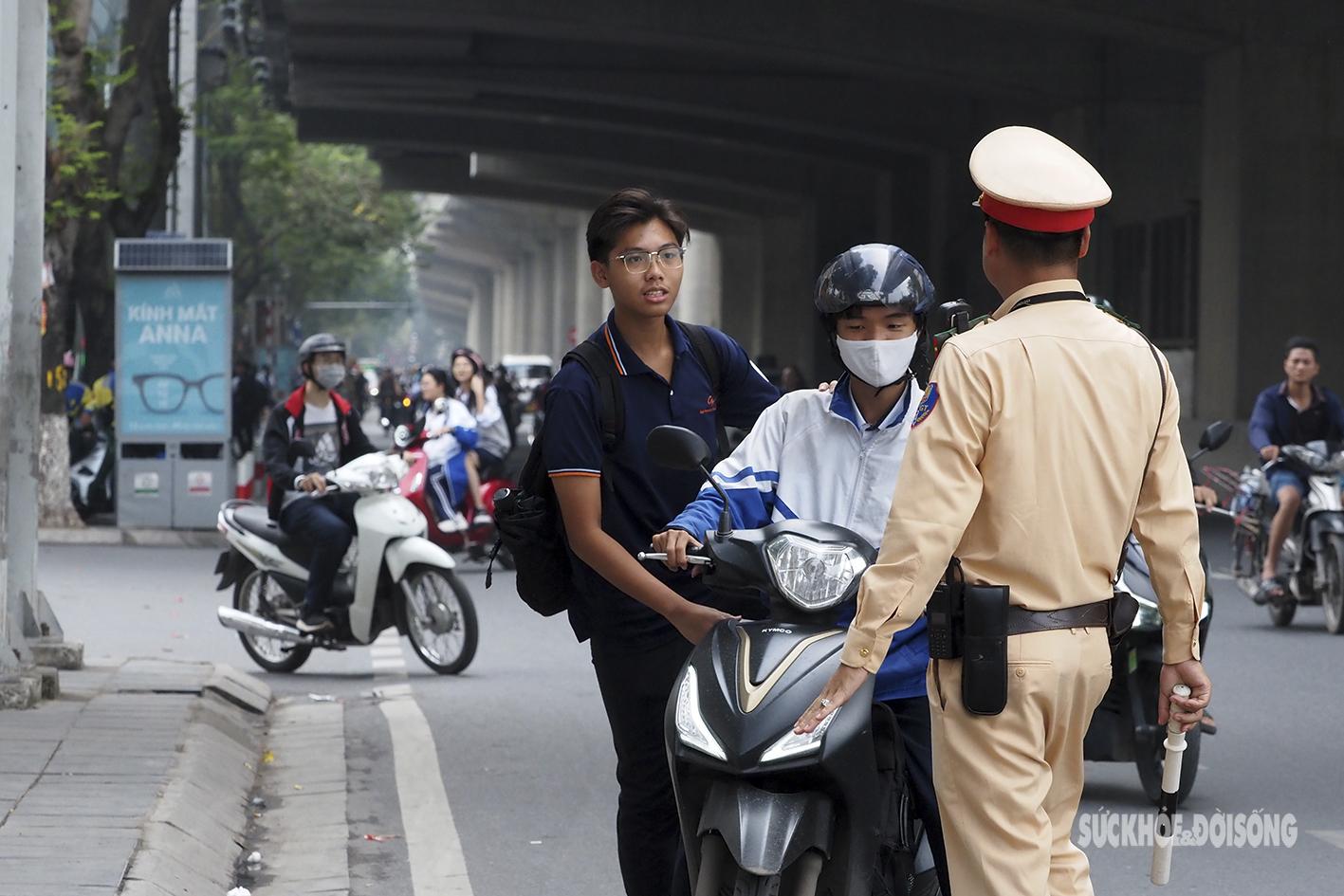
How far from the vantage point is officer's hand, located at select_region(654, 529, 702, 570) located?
14.2 ft

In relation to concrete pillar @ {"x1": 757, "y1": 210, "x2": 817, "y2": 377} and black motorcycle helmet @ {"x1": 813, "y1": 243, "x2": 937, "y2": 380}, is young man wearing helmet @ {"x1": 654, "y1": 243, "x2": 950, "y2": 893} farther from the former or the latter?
concrete pillar @ {"x1": 757, "y1": 210, "x2": 817, "y2": 377}

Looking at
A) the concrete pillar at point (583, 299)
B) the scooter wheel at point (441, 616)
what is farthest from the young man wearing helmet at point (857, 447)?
the concrete pillar at point (583, 299)

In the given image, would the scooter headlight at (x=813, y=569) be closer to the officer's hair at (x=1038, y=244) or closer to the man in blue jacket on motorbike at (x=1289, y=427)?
the officer's hair at (x=1038, y=244)

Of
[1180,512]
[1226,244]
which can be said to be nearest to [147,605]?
[1180,512]

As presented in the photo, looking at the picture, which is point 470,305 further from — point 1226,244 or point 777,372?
point 1226,244

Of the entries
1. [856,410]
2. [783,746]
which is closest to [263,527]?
[856,410]

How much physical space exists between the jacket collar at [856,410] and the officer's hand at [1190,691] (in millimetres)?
820

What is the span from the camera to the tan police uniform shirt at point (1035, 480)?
3.76 metres

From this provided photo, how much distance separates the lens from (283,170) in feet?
145

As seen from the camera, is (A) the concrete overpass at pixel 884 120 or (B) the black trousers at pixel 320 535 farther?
(A) the concrete overpass at pixel 884 120

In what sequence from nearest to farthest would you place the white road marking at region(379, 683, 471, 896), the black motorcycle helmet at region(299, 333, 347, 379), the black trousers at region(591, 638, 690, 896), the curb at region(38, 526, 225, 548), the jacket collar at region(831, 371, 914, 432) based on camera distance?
the jacket collar at region(831, 371, 914, 432), the black trousers at region(591, 638, 690, 896), the white road marking at region(379, 683, 471, 896), the black motorcycle helmet at region(299, 333, 347, 379), the curb at region(38, 526, 225, 548)

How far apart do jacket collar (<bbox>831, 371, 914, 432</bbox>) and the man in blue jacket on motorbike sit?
30.7 ft

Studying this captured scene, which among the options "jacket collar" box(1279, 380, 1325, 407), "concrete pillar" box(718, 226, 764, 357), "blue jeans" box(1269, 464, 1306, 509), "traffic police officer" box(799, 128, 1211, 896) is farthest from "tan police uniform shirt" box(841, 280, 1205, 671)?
"concrete pillar" box(718, 226, 764, 357)

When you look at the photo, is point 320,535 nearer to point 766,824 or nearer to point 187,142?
point 766,824
